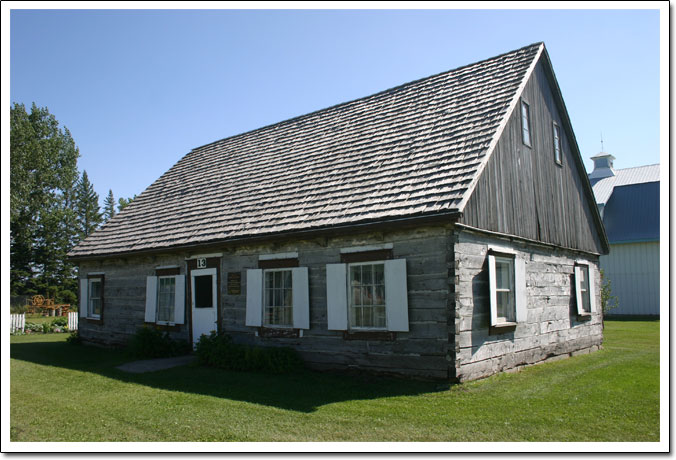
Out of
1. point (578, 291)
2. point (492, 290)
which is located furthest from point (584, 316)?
point (492, 290)

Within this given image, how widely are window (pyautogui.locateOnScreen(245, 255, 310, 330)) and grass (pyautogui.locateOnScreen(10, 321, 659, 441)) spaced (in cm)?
144

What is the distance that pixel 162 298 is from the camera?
14883 millimetres

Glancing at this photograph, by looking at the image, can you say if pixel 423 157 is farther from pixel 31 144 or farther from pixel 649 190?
pixel 31 144

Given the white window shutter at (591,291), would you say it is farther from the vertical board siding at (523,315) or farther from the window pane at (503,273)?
the window pane at (503,273)

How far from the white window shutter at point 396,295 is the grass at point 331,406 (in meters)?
1.03

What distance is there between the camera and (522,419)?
687 cm

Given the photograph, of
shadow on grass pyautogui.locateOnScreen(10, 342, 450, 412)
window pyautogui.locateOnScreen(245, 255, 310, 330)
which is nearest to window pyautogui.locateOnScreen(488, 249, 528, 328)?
shadow on grass pyautogui.locateOnScreen(10, 342, 450, 412)

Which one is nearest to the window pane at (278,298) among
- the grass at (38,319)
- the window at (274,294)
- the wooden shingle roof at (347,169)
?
the window at (274,294)

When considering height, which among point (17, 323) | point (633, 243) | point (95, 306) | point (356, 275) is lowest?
point (17, 323)

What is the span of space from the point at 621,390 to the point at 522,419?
282cm

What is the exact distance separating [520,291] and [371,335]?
3317 millimetres

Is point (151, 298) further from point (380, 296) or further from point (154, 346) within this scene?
point (380, 296)

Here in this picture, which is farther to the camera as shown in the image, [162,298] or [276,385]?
[162,298]

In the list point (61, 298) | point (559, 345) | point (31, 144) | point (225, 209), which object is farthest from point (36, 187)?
point (559, 345)
